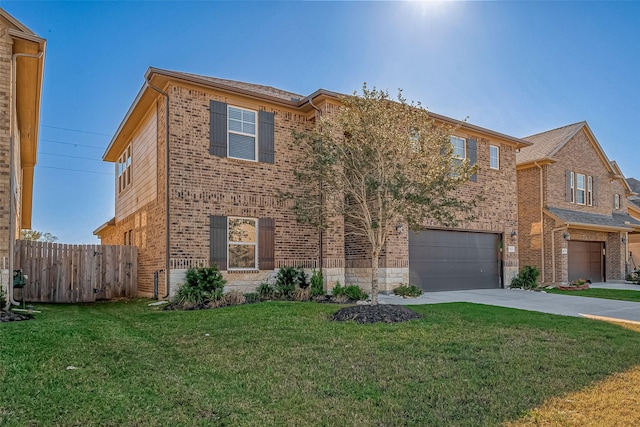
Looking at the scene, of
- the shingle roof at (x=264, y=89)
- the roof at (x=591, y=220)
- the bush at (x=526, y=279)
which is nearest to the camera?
the shingle roof at (x=264, y=89)

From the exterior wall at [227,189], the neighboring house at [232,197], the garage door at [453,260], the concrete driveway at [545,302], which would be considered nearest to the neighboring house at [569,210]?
the garage door at [453,260]

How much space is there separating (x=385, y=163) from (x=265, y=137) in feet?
16.5

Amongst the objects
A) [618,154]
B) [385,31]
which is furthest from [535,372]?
[618,154]

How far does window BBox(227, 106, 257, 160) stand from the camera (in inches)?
494

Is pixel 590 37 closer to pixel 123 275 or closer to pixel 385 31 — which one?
pixel 385 31

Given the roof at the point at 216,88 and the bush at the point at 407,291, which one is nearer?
the roof at the point at 216,88

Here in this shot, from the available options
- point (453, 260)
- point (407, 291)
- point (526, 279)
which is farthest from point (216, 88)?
point (526, 279)

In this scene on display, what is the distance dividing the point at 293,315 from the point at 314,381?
13.9 ft

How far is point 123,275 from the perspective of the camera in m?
13.5

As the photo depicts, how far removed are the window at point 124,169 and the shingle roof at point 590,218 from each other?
17.1 m

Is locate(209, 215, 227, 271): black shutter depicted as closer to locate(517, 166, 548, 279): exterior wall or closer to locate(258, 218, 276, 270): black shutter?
locate(258, 218, 276, 270): black shutter

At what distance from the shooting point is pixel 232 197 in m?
12.4

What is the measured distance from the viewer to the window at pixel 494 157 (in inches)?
680

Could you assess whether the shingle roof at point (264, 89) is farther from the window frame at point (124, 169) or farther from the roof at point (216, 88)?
the window frame at point (124, 169)
